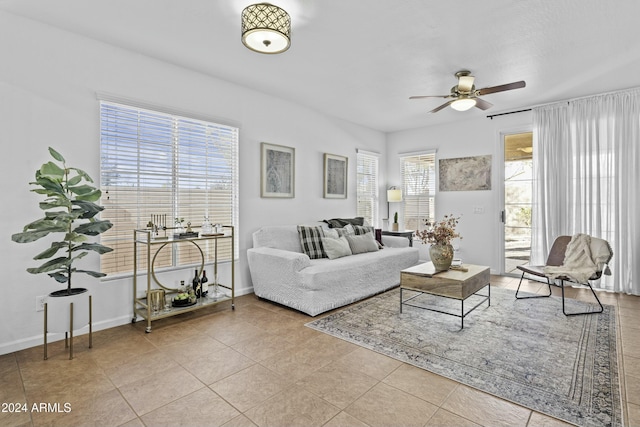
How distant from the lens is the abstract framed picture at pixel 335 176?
17.3ft

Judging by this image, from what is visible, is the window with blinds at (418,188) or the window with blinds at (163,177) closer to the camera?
the window with blinds at (163,177)

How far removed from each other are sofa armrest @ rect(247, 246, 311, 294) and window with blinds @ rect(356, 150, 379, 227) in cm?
258

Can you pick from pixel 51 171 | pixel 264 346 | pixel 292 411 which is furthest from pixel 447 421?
pixel 51 171

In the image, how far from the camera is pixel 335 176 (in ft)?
17.9

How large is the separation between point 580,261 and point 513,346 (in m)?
1.89

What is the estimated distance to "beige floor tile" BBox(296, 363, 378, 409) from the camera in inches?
76.2

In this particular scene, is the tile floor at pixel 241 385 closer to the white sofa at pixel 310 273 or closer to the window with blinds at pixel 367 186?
the white sofa at pixel 310 273

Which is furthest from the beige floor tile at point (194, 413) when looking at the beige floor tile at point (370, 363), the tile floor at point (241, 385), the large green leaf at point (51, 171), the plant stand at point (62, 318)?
the large green leaf at point (51, 171)

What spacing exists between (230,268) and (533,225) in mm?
4396

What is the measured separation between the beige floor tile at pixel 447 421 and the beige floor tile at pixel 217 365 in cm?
126

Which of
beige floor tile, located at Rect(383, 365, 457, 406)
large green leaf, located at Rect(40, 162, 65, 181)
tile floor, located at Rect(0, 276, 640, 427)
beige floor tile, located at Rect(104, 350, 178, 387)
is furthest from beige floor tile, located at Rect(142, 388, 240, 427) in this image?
large green leaf, located at Rect(40, 162, 65, 181)

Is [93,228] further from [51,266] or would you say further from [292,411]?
[292,411]

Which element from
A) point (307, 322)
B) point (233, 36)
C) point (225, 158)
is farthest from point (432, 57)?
point (307, 322)

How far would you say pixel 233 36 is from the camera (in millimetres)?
2869
